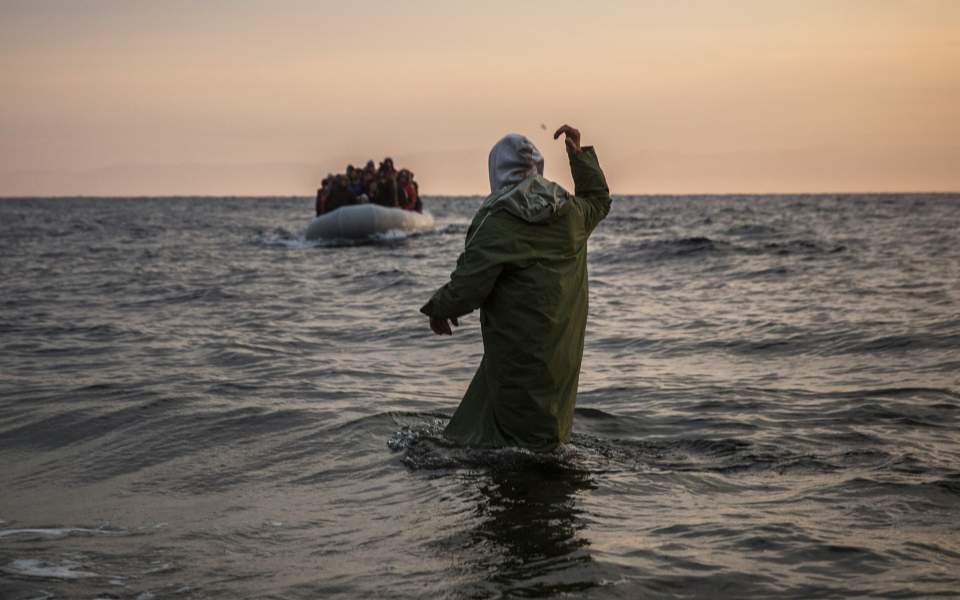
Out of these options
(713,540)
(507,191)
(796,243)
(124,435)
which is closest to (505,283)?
(507,191)

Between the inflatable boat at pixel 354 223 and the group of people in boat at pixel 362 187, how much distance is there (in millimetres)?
1205

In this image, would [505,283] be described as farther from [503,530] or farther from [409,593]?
[409,593]

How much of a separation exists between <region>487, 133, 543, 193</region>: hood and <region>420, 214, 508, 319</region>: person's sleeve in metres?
0.28

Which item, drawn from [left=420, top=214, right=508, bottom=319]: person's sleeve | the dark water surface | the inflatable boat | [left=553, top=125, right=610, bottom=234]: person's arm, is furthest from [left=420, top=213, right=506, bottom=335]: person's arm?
the inflatable boat

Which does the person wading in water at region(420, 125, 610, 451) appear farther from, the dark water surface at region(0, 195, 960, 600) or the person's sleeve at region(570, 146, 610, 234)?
the dark water surface at region(0, 195, 960, 600)

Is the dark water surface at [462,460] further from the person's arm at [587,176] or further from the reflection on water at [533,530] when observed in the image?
the person's arm at [587,176]

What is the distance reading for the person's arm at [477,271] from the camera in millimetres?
4855

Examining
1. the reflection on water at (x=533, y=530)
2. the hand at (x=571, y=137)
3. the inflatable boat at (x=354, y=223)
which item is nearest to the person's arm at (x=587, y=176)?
the hand at (x=571, y=137)

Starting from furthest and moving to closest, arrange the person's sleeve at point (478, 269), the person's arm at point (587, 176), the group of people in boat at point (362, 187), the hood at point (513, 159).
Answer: the group of people in boat at point (362, 187), the person's arm at point (587, 176), the hood at point (513, 159), the person's sleeve at point (478, 269)

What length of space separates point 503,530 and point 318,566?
80 cm

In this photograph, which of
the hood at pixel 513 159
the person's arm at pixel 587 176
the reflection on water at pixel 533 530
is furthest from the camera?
the person's arm at pixel 587 176

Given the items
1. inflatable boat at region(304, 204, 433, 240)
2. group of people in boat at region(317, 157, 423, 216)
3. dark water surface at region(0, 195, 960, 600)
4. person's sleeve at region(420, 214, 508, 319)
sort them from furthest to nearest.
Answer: group of people in boat at region(317, 157, 423, 216), inflatable boat at region(304, 204, 433, 240), person's sleeve at region(420, 214, 508, 319), dark water surface at region(0, 195, 960, 600)

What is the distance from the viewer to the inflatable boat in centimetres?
2817

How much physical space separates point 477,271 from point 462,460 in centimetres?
112
